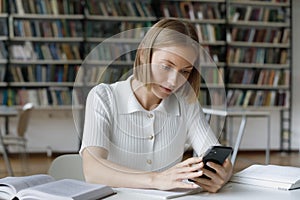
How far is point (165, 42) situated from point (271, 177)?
45cm

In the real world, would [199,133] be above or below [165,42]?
below

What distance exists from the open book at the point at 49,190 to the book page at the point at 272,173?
1.31ft

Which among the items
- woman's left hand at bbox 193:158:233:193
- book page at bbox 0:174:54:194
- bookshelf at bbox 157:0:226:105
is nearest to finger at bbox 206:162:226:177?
woman's left hand at bbox 193:158:233:193

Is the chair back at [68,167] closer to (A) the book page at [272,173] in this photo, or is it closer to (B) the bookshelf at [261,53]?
(A) the book page at [272,173]

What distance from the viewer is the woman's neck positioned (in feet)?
4.17

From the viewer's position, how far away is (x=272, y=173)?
133cm

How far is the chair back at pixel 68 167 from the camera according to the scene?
1.52m

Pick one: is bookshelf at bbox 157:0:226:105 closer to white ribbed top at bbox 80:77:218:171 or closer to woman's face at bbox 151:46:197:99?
white ribbed top at bbox 80:77:218:171

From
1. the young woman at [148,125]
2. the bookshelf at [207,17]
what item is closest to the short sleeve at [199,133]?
the young woman at [148,125]

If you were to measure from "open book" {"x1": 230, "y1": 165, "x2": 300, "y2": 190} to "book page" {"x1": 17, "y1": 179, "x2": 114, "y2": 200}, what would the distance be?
0.38 meters

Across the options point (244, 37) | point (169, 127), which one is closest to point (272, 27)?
point (244, 37)

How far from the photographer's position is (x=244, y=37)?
604cm

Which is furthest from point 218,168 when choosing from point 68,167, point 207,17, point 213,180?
point 207,17

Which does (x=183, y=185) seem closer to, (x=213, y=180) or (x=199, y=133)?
(x=213, y=180)
